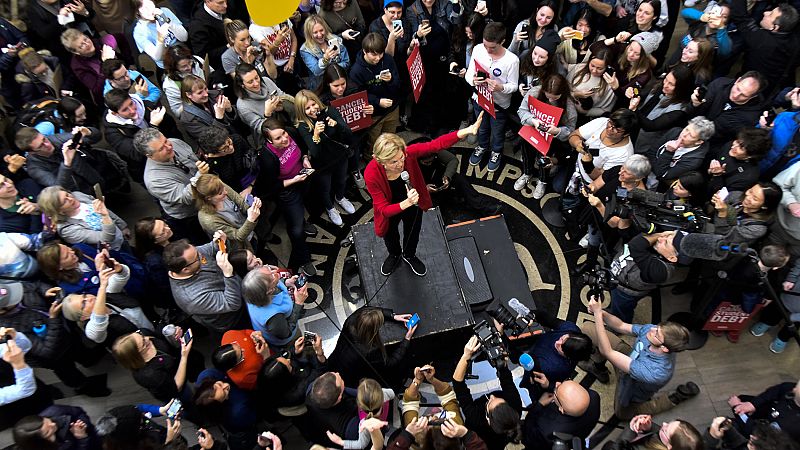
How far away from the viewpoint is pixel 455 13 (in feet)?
24.7

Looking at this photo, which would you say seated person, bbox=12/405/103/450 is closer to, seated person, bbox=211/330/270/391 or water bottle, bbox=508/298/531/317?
seated person, bbox=211/330/270/391

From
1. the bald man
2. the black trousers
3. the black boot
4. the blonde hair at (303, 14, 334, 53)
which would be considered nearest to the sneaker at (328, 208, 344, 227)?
the black trousers

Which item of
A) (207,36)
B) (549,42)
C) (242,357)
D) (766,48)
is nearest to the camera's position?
(242,357)

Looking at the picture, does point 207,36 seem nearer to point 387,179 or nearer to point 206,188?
point 206,188

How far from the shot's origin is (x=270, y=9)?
5039 mm

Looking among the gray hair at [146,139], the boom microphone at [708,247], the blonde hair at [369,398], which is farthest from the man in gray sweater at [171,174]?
the boom microphone at [708,247]

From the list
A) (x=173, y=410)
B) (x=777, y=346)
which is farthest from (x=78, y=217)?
(x=777, y=346)

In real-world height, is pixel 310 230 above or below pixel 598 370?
above

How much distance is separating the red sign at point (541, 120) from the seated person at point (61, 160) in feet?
16.2

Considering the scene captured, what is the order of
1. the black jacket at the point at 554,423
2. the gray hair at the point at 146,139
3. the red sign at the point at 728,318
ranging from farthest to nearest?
the red sign at the point at 728,318 → the gray hair at the point at 146,139 → the black jacket at the point at 554,423

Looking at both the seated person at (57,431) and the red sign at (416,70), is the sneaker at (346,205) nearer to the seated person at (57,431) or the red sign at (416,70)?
the red sign at (416,70)

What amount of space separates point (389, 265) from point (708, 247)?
126 inches

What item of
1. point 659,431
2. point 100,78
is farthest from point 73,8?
point 659,431

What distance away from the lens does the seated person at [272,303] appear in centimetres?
481
